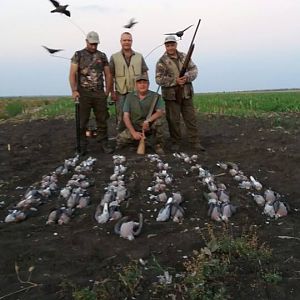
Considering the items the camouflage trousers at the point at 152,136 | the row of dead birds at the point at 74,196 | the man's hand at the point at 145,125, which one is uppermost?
the man's hand at the point at 145,125

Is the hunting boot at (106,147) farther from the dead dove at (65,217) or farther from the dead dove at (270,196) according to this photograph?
the dead dove at (270,196)

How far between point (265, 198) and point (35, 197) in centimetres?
261

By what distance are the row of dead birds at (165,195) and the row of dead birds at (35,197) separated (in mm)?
1241

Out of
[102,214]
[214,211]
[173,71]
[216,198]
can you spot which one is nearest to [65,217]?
[102,214]

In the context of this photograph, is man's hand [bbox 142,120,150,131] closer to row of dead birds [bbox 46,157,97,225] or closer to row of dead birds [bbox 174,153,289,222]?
row of dead birds [bbox 46,157,97,225]

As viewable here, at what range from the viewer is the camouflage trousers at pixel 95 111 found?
29.0ft

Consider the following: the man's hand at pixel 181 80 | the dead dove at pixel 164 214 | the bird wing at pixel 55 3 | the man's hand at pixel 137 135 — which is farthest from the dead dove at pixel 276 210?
the bird wing at pixel 55 3

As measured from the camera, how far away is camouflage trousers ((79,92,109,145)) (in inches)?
348

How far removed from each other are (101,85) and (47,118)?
776 cm

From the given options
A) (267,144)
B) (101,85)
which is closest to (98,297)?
(101,85)

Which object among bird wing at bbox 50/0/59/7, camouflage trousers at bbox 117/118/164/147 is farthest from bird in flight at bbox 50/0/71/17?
camouflage trousers at bbox 117/118/164/147

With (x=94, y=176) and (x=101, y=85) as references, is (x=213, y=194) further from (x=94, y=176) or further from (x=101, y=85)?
Answer: (x=101, y=85)

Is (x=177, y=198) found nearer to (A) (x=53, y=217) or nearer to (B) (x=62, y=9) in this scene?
(A) (x=53, y=217)

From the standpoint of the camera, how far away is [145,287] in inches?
142
